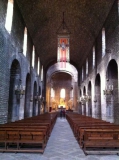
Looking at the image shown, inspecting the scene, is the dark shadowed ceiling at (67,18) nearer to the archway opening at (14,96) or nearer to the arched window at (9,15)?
the arched window at (9,15)

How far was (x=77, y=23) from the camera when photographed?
1975cm

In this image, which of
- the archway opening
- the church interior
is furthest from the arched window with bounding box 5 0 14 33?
the archway opening

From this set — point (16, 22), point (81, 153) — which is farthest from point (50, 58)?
point (81, 153)

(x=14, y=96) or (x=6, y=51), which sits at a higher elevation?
(x=6, y=51)

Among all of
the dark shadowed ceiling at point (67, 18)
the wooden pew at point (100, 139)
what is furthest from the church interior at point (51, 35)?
the wooden pew at point (100, 139)

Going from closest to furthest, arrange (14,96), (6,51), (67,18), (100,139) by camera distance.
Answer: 1. (100,139)
2. (6,51)
3. (14,96)
4. (67,18)

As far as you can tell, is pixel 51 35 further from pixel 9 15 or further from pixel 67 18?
pixel 9 15

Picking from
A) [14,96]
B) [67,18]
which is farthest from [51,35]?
[14,96]

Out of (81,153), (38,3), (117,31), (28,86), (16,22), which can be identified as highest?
(38,3)

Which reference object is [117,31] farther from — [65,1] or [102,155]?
[102,155]

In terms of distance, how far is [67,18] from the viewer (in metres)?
19.1

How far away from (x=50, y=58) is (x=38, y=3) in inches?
649

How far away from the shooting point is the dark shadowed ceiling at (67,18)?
1538 centimetres

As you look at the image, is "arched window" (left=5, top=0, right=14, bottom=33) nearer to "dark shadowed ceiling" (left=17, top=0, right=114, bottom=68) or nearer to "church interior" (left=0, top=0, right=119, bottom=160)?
"church interior" (left=0, top=0, right=119, bottom=160)
